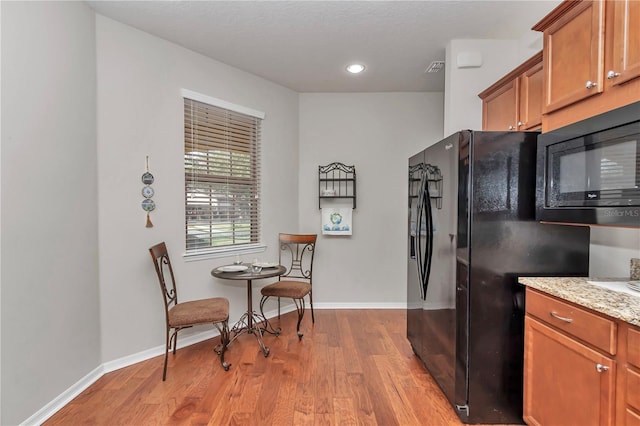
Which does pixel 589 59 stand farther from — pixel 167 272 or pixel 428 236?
pixel 167 272

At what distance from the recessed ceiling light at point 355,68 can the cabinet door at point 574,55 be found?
5.79ft

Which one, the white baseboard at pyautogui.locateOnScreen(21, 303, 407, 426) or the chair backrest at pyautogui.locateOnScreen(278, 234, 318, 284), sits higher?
the chair backrest at pyautogui.locateOnScreen(278, 234, 318, 284)

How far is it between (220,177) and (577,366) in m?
3.04

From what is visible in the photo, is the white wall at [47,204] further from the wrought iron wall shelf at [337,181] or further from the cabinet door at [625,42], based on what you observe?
the cabinet door at [625,42]

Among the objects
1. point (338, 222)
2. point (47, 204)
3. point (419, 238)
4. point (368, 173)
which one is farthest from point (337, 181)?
point (47, 204)

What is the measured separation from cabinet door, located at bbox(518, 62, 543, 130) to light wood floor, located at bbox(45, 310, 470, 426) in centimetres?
193

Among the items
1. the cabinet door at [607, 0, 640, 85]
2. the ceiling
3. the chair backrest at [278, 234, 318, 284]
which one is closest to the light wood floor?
the chair backrest at [278, 234, 318, 284]

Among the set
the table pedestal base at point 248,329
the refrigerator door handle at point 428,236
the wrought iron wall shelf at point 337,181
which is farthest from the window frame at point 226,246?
the refrigerator door handle at point 428,236

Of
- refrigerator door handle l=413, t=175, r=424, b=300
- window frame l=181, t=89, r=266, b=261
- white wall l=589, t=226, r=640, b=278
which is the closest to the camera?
white wall l=589, t=226, r=640, b=278

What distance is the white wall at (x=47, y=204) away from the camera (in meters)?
1.71

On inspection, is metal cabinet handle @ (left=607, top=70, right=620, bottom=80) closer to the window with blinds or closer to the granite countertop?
the granite countertop

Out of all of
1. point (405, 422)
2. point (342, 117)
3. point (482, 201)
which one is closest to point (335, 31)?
point (342, 117)

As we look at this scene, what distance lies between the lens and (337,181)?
3955 mm

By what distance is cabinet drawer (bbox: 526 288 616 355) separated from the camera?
1.21 meters
